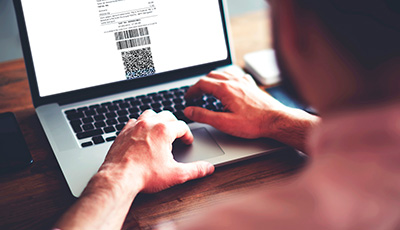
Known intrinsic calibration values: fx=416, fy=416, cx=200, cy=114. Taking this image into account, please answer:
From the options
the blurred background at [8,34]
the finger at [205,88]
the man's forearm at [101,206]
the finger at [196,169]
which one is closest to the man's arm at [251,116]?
the finger at [205,88]

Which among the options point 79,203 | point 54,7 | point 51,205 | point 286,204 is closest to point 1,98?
point 54,7

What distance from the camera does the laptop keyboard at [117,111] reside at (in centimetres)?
89

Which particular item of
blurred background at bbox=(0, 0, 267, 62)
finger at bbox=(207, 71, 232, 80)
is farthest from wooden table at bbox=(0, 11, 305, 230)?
blurred background at bbox=(0, 0, 267, 62)

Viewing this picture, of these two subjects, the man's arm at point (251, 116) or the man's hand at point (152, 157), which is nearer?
the man's hand at point (152, 157)

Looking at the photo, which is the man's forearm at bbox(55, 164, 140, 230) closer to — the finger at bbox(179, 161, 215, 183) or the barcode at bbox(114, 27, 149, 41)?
the finger at bbox(179, 161, 215, 183)

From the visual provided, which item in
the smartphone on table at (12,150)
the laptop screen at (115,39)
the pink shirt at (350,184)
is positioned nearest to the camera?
the pink shirt at (350,184)

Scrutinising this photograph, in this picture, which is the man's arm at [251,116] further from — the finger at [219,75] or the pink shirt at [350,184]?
the pink shirt at [350,184]

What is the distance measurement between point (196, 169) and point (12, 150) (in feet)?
1.28

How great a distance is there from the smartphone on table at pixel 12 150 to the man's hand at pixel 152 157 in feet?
0.68

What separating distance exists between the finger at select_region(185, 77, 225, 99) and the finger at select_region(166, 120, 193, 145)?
0.49 feet

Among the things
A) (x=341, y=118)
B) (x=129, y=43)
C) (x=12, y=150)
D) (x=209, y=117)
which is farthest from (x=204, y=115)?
(x=341, y=118)

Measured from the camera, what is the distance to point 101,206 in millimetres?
647

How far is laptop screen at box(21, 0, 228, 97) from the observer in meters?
0.94

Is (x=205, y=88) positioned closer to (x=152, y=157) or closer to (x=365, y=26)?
(x=152, y=157)
